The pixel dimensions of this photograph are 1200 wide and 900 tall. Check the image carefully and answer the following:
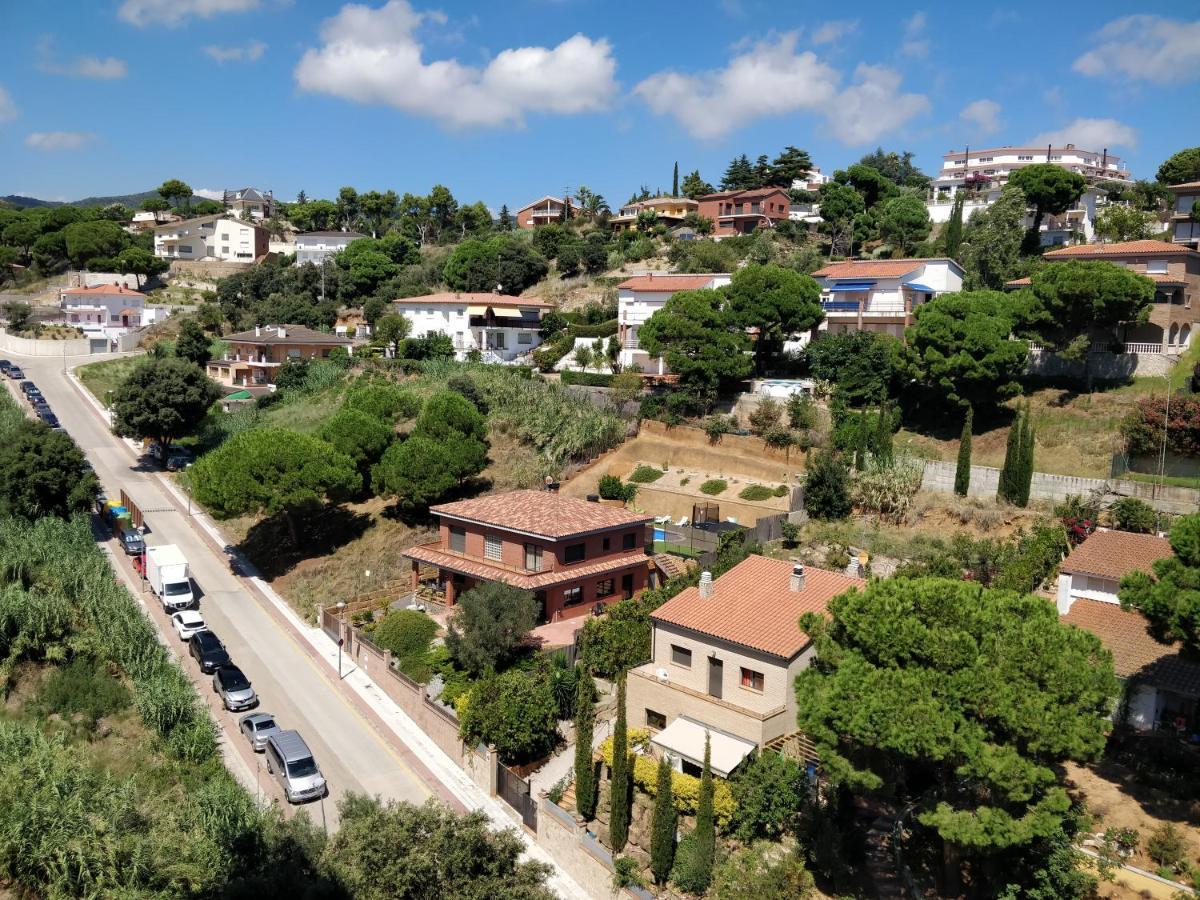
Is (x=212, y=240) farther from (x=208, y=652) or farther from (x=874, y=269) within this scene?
(x=208, y=652)

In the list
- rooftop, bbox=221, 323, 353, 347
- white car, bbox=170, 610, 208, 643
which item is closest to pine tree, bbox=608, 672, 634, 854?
white car, bbox=170, 610, 208, 643

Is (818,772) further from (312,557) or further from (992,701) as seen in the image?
(312,557)

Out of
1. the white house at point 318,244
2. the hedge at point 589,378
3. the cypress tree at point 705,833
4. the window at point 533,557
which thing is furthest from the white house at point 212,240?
the cypress tree at point 705,833

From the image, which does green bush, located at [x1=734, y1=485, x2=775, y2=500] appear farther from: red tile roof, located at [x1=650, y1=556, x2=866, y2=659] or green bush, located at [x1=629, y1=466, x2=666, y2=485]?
red tile roof, located at [x1=650, y1=556, x2=866, y2=659]

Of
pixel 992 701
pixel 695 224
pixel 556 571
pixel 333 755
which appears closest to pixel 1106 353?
pixel 556 571

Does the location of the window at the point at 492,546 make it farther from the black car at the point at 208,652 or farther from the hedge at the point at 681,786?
the hedge at the point at 681,786

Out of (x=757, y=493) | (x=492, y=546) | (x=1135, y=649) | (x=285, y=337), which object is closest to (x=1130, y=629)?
(x=1135, y=649)
